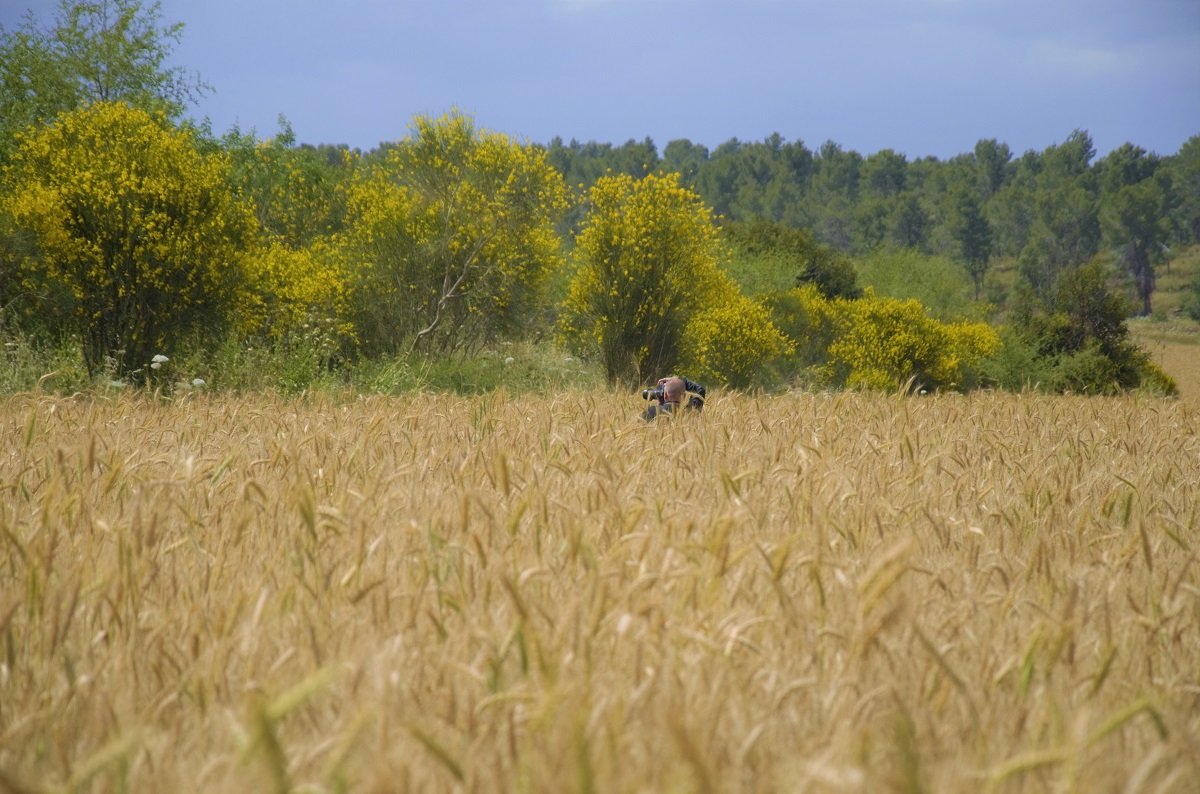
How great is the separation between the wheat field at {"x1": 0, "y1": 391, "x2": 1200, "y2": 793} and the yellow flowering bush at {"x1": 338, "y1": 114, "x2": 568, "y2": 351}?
14.5 metres

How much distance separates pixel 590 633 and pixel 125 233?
12.9 metres

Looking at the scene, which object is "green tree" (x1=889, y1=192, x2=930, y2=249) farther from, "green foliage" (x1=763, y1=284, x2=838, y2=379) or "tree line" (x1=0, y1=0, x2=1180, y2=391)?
"green foliage" (x1=763, y1=284, x2=838, y2=379)

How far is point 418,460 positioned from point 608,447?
0.88 metres

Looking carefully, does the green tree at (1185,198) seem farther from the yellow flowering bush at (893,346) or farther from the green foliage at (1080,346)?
the yellow flowering bush at (893,346)

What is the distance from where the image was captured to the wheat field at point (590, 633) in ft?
4.37

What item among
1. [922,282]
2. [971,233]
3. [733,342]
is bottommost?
[922,282]

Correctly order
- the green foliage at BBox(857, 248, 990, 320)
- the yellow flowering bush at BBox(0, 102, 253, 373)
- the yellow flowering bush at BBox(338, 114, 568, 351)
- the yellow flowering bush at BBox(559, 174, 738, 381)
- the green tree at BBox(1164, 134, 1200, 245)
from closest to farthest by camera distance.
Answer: the yellow flowering bush at BBox(0, 102, 253, 373), the yellow flowering bush at BBox(559, 174, 738, 381), the yellow flowering bush at BBox(338, 114, 568, 351), the green foliage at BBox(857, 248, 990, 320), the green tree at BBox(1164, 134, 1200, 245)

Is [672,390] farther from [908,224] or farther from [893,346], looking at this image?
[908,224]

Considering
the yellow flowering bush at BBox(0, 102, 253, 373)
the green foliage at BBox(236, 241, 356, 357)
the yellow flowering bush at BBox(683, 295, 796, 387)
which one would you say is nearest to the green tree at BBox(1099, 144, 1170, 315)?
the yellow flowering bush at BBox(683, 295, 796, 387)

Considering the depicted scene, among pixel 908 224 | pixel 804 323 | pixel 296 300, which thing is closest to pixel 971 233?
pixel 908 224

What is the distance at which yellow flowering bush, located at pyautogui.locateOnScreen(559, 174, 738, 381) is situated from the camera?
16766 mm

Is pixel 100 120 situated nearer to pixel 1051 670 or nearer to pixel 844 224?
pixel 1051 670

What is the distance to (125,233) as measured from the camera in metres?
12.6

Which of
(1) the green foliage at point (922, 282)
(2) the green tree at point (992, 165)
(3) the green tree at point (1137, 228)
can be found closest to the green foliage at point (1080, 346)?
(1) the green foliage at point (922, 282)
